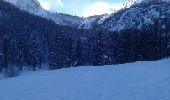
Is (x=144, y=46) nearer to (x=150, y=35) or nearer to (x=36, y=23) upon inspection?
(x=150, y=35)

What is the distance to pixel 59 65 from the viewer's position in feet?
347

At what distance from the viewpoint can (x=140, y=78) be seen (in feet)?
82.3

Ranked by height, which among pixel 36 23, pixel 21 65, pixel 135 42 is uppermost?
pixel 36 23

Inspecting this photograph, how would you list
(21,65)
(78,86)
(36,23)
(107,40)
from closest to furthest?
(78,86)
(107,40)
(21,65)
(36,23)

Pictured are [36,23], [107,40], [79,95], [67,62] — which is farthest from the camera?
[36,23]

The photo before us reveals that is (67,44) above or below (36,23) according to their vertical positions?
below

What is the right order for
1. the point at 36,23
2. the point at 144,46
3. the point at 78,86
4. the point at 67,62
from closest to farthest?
the point at 78,86, the point at 144,46, the point at 67,62, the point at 36,23

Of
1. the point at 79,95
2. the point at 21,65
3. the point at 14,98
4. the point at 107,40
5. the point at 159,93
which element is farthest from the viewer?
the point at 21,65

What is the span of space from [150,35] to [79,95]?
240 feet

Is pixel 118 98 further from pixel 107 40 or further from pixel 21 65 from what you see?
pixel 21 65

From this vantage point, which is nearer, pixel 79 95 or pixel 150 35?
pixel 79 95

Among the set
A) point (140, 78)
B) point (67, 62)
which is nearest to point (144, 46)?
point (67, 62)

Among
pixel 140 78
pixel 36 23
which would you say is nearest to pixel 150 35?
pixel 140 78

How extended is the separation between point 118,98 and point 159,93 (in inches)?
85.9
